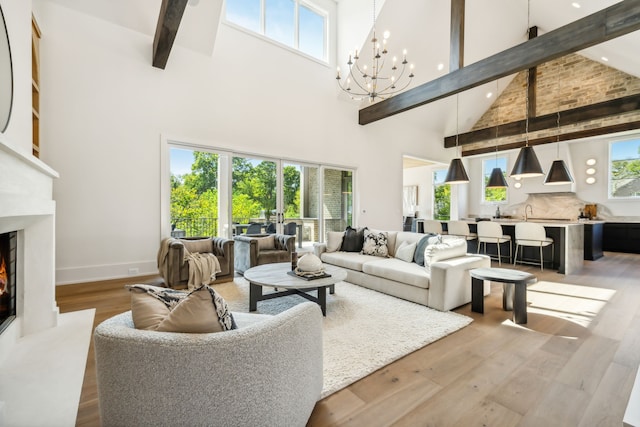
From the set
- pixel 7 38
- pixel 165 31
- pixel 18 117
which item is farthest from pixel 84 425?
pixel 165 31

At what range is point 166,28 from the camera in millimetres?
3594

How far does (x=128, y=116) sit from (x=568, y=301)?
643 cm

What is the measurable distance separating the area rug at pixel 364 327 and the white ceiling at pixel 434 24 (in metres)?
4.11

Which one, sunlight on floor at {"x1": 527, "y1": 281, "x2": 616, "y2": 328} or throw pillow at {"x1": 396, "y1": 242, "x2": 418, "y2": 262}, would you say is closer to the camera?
sunlight on floor at {"x1": 527, "y1": 281, "x2": 616, "y2": 328}

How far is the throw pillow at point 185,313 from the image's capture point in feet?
3.47

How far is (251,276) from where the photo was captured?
2979mm

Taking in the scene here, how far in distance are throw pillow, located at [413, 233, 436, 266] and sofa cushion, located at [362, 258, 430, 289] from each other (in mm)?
75

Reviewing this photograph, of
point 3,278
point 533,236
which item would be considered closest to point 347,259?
point 3,278

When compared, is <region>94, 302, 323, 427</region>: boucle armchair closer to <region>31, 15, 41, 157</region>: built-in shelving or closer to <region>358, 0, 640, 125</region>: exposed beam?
<region>31, 15, 41, 157</region>: built-in shelving

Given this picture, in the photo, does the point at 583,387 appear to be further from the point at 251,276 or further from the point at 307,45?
the point at 307,45

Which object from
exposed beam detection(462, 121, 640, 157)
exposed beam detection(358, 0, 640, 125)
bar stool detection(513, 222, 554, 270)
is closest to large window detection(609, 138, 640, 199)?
exposed beam detection(462, 121, 640, 157)

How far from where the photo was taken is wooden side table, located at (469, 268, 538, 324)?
9.01 ft

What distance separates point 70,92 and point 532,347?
19.7 ft

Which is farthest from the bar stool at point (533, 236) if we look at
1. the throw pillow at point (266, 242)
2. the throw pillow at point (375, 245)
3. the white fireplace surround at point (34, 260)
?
the white fireplace surround at point (34, 260)
